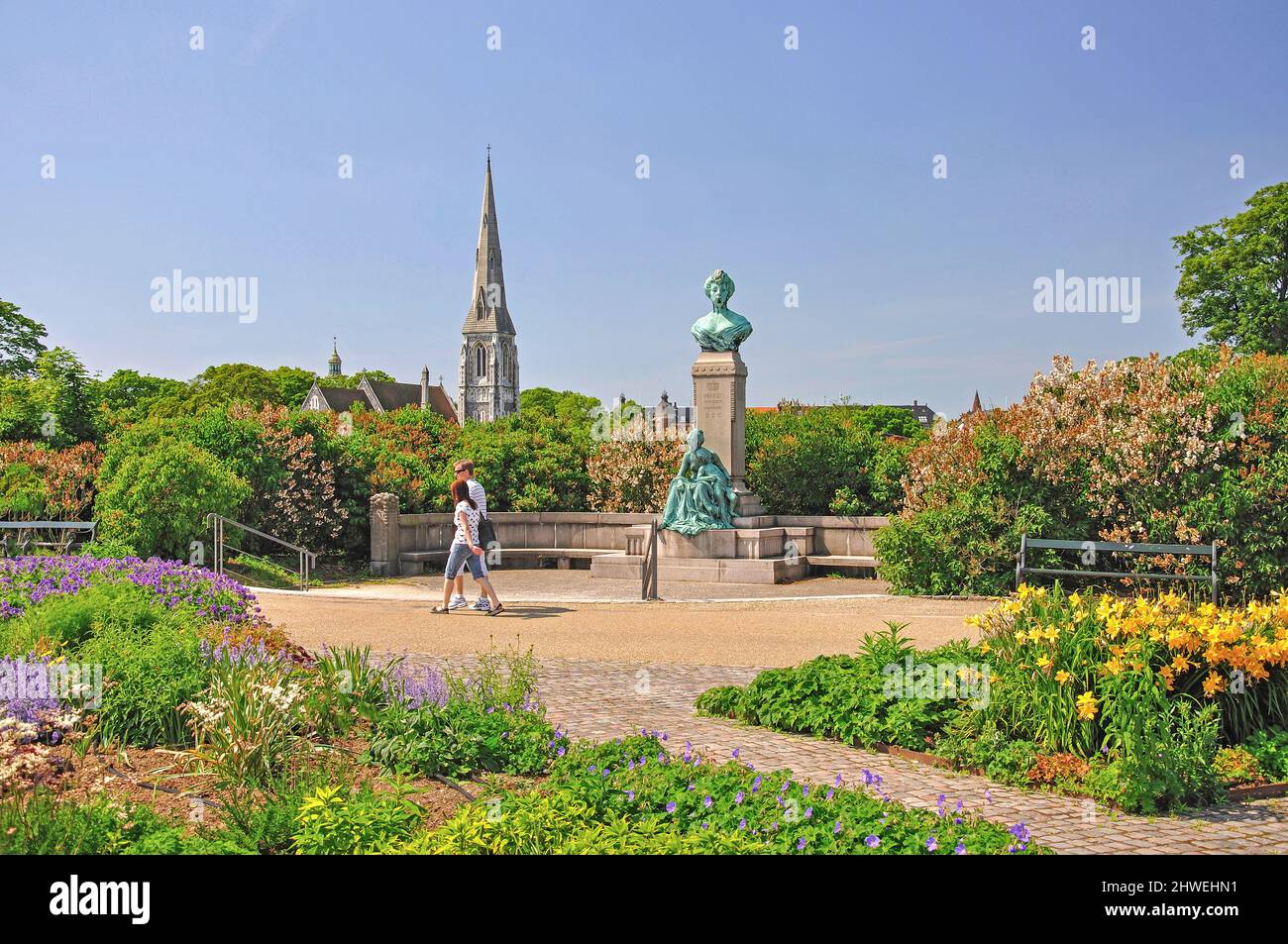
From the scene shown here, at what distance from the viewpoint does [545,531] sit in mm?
21969

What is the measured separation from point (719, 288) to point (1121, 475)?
8.81 meters

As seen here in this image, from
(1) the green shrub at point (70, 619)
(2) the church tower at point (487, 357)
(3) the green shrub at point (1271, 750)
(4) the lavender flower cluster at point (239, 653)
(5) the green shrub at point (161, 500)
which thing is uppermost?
(2) the church tower at point (487, 357)

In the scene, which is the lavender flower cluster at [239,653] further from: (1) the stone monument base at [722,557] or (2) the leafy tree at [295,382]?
(2) the leafy tree at [295,382]

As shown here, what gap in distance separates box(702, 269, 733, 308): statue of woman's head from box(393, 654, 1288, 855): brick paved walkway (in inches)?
529

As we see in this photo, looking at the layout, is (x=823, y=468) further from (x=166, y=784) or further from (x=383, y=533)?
(x=166, y=784)

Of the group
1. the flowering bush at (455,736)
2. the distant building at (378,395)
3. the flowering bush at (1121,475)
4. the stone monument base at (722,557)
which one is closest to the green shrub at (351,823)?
the flowering bush at (455,736)

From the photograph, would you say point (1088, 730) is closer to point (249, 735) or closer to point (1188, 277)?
point (249, 735)

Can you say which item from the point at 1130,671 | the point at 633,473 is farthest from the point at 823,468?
the point at 1130,671

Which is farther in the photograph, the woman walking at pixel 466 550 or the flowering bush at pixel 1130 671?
the woman walking at pixel 466 550

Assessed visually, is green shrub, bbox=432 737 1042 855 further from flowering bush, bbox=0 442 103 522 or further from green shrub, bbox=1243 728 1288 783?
flowering bush, bbox=0 442 103 522

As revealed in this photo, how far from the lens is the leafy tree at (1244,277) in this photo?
3897cm

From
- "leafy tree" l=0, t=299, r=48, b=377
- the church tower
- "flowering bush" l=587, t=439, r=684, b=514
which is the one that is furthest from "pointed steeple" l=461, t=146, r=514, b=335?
"flowering bush" l=587, t=439, r=684, b=514

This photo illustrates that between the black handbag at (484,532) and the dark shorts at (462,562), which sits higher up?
the black handbag at (484,532)

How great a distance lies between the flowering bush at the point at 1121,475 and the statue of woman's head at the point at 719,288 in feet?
21.0
